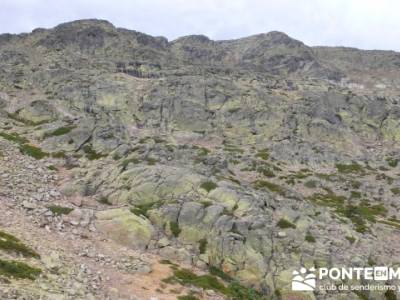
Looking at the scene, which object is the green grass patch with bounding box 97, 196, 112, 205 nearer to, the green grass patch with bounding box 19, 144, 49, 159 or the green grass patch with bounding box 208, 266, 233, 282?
the green grass patch with bounding box 208, 266, 233, 282

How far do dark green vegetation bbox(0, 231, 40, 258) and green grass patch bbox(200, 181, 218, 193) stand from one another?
21020mm

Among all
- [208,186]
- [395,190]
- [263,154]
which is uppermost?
[263,154]

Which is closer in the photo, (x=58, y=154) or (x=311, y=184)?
(x=58, y=154)

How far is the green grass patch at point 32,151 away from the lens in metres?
55.3

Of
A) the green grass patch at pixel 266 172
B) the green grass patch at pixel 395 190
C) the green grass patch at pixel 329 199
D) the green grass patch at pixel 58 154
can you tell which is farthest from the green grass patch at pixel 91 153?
the green grass patch at pixel 395 190

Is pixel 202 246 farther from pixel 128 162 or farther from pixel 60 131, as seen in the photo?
pixel 60 131

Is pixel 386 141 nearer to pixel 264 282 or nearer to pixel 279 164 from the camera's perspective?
pixel 279 164

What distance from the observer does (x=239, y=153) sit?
93.9m

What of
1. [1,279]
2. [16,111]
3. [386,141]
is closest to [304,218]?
[1,279]

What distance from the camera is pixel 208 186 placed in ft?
157

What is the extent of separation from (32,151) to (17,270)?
3324 centimetres

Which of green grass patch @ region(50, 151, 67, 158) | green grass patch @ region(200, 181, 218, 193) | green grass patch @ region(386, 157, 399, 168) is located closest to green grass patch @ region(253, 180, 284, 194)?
green grass patch @ region(200, 181, 218, 193)

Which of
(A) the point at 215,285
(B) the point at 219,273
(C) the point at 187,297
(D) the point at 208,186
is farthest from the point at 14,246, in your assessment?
(D) the point at 208,186

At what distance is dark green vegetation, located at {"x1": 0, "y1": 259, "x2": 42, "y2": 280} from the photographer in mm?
25734
